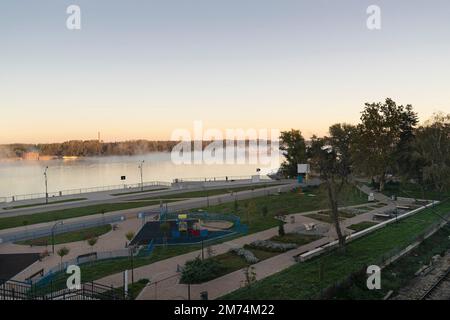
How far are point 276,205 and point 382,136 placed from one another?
24684mm

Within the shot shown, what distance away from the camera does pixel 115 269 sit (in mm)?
24922

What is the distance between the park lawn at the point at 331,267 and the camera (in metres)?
19.8

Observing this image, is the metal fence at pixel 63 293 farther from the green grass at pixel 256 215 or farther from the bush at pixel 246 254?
the bush at pixel 246 254

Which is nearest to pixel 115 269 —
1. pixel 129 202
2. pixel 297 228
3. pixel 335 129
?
pixel 297 228

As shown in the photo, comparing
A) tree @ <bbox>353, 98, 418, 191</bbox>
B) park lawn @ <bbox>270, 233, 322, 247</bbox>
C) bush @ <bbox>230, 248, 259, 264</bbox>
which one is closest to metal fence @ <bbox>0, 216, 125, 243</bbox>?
bush @ <bbox>230, 248, 259, 264</bbox>

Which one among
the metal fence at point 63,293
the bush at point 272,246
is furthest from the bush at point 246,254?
the metal fence at point 63,293

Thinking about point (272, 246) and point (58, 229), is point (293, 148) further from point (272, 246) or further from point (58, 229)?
point (58, 229)

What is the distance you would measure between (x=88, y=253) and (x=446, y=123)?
5624cm

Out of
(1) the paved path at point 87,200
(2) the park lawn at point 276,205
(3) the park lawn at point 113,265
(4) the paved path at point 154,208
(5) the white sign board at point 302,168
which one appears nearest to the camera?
(3) the park lawn at point 113,265

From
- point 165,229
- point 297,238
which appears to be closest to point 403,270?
point 297,238

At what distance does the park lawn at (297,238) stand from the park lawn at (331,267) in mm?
3317

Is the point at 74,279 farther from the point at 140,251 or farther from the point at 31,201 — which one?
the point at 31,201

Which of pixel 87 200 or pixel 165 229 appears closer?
pixel 165 229

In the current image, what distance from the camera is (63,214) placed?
4562cm
